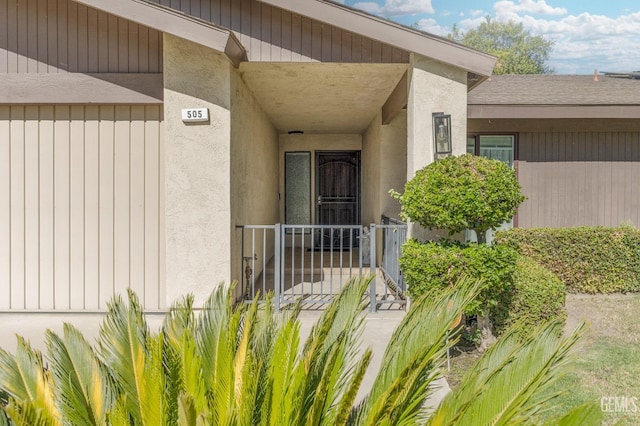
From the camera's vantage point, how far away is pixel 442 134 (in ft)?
14.7

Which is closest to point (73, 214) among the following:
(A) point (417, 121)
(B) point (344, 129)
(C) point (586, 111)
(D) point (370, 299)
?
(D) point (370, 299)

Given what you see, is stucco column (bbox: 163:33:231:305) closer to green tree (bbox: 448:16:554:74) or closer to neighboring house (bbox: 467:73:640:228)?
neighboring house (bbox: 467:73:640:228)

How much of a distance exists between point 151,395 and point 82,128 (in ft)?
12.7

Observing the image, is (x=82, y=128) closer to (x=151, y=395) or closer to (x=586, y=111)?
(x=151, y=395)

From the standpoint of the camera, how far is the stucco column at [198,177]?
14.6 ft

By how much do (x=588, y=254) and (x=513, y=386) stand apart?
18.6 ft

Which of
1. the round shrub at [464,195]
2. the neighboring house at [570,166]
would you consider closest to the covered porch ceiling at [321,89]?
the round shrub at [464,195]

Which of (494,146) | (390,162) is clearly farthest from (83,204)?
(494,146)

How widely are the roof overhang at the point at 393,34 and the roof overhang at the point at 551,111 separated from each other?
2254 mm

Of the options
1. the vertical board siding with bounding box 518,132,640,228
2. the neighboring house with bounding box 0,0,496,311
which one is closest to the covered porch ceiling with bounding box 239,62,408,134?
the neighboring house with bounding box 0,0,496,311

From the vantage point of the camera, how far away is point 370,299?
4848 mm

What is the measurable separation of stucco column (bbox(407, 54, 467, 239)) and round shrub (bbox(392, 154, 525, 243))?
57cm

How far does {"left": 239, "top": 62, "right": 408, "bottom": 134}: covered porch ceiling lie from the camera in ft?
16.3

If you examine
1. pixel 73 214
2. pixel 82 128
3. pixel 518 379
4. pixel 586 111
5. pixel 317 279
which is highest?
pixel 586 111
